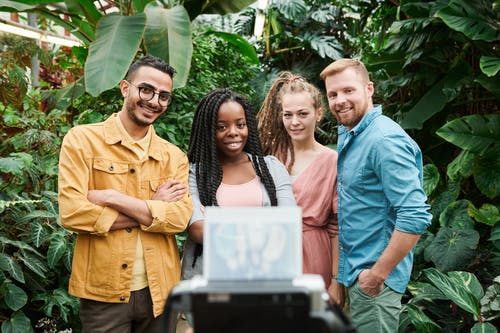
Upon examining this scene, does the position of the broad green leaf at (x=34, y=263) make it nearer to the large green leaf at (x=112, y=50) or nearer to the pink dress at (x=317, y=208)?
the large green leaf at (x=112, y=50)

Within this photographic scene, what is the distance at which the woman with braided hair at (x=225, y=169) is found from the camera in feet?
8.73

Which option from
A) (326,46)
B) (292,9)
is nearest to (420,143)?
(326,46)

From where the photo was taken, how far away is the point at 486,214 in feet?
13.8

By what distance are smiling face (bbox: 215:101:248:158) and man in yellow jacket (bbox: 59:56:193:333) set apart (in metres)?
0.26

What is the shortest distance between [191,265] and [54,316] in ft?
5.22

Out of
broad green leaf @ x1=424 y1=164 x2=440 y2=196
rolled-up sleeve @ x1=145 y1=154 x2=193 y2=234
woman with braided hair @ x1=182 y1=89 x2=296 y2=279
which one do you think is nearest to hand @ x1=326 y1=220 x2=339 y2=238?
woman with braided hair @ x1=182 y1=89 x2=296 y2=279

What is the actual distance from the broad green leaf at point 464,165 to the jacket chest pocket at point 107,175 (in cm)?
285

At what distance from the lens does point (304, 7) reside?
895 cm

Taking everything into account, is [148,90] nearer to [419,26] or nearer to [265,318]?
[265,318]

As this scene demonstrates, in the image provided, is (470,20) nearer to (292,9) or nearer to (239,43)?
(239,43)

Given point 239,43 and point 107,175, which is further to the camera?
point 239,43

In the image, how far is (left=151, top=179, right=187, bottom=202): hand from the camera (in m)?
2.57

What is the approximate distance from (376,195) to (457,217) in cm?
211

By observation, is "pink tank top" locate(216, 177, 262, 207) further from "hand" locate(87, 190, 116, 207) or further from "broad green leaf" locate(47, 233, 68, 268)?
"broad green leaf" locate(47, 233, 68, 268)
